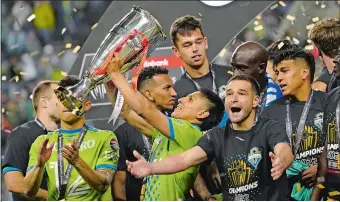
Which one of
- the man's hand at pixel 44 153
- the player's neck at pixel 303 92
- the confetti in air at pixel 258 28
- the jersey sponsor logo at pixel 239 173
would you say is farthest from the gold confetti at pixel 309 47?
the man's hand at pixel 44 153

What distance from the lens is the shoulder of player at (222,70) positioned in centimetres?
588

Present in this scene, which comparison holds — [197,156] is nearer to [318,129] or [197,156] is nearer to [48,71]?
[318,129]

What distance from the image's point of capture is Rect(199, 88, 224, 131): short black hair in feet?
17.5

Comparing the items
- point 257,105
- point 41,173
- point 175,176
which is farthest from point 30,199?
point 257,105

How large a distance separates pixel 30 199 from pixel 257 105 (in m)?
1.65

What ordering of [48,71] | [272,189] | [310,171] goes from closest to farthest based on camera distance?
1. [272,189]
2. [310,171]
3. [48,71]

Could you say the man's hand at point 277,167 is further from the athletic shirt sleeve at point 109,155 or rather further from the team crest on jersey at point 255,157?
the athletic shirt sleeve at point 109,155

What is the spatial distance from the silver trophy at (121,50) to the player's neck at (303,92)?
89cm

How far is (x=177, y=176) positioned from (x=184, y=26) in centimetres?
111

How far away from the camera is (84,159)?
5461 millimetres

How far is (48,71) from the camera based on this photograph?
6.60 metres

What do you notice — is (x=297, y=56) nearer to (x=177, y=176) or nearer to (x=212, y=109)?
(x=212, y=109)

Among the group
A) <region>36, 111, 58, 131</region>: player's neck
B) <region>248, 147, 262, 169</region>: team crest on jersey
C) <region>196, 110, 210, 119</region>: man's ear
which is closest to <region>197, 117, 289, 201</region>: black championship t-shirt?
<region>248, 147, 262, 169</region>: team crest on jersey

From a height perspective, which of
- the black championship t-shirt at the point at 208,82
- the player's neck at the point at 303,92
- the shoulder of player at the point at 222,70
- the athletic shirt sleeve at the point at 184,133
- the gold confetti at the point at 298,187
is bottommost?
the gold confetti at the point at 298,187
